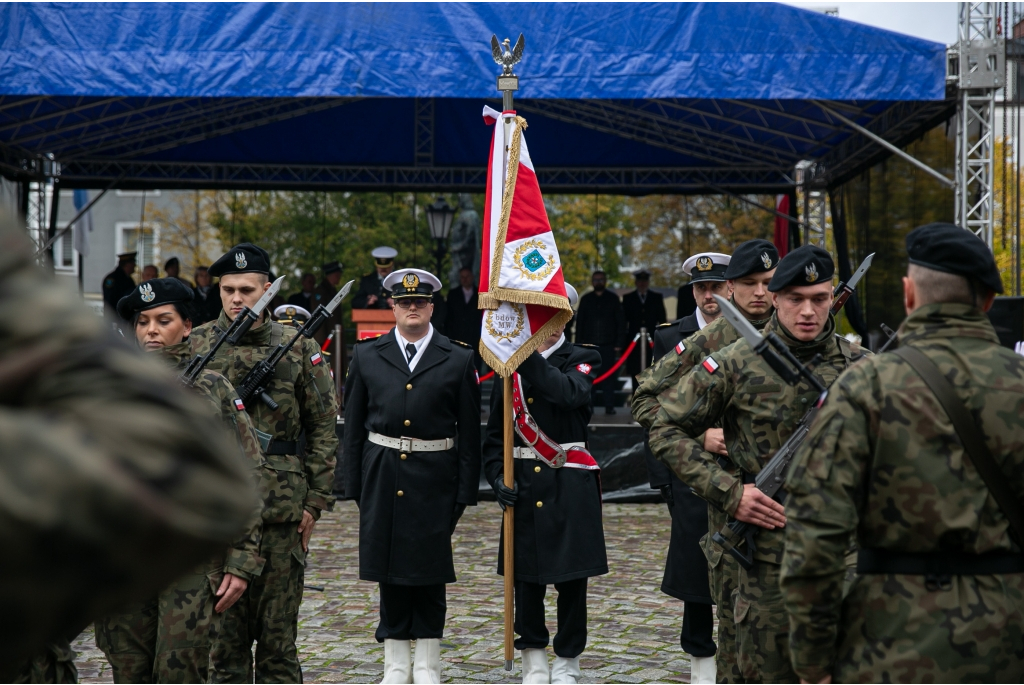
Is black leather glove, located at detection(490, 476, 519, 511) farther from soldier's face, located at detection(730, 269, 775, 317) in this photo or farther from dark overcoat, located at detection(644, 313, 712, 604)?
soldier's face, located at detection(730, 269, 775, 317)

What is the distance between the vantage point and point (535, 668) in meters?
5.77

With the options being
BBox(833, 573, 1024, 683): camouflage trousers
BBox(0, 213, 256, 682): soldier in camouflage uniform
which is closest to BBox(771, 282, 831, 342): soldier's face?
BBox(833, 573, 1024, 683): camouflage trousers

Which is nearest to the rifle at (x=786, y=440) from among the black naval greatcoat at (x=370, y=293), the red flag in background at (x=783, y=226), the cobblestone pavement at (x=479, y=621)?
the cobblestone pavement at (x=479, y=621)

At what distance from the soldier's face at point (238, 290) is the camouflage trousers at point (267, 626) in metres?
1.20

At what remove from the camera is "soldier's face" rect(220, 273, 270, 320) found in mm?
5605

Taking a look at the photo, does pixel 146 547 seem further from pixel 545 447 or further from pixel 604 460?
pixel 604 460

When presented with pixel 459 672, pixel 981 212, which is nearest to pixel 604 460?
pixel 981 212

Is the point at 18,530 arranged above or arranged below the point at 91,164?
below

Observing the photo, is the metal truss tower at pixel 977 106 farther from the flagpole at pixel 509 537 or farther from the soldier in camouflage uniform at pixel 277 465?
the soldier in camouflage uniform at pixel 277 465

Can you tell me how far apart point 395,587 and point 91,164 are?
13.8 metres

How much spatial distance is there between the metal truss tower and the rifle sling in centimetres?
891

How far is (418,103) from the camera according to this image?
16203 mm

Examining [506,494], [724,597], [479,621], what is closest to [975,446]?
[724,597]

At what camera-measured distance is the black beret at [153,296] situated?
4.48 metres
